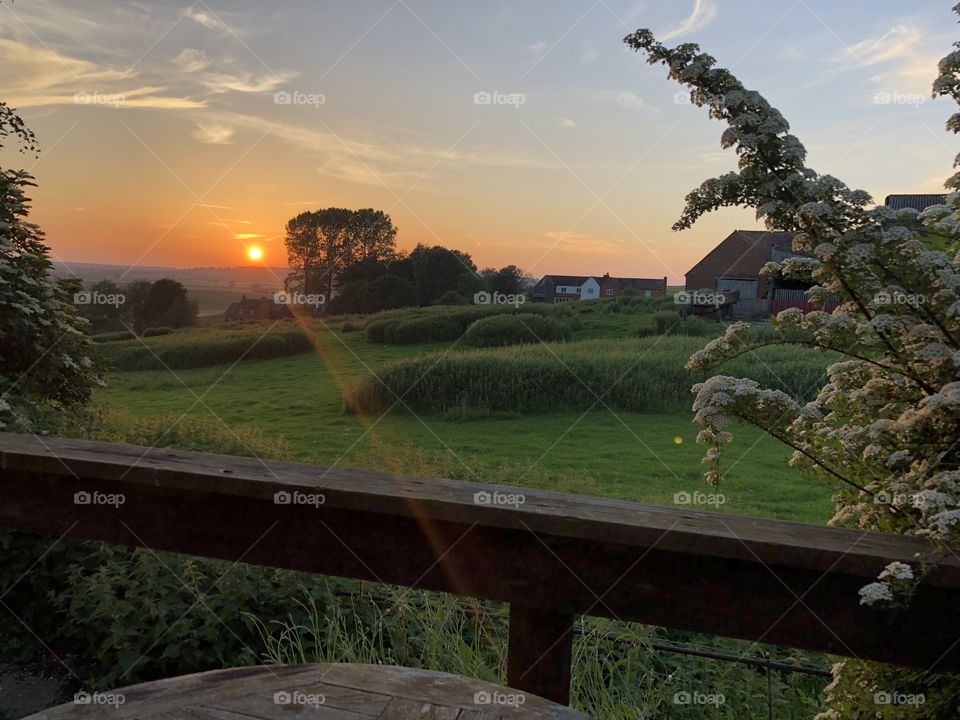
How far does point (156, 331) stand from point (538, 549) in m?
10.6

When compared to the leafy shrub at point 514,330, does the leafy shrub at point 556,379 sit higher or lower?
lower

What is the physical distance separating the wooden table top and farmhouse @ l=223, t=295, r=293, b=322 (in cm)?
839

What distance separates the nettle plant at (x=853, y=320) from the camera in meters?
1.47

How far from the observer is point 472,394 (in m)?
10.4

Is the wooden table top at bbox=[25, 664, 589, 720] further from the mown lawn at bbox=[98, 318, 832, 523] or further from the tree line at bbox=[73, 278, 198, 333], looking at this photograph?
the tree line at bbox=[73, 278, 198, 333]

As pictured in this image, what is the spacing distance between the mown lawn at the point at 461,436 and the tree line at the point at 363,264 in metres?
1.62

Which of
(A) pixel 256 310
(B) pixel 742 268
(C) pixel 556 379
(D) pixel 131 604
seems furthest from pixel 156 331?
(B) pixel 742 268

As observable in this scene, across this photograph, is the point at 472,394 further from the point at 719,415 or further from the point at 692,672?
the point at 719,415

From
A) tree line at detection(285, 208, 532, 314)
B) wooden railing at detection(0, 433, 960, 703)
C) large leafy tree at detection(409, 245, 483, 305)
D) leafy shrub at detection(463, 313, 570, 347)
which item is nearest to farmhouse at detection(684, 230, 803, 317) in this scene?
leafy shrub at detection(463, 313, 570, 347)

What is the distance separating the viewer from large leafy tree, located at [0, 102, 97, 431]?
5.01 m

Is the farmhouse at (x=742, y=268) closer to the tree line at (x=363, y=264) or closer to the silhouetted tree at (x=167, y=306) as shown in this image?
the tree line at (x=363, y=264)

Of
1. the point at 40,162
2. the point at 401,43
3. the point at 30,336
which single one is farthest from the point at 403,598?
the point at 40,162

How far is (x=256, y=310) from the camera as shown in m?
9.96

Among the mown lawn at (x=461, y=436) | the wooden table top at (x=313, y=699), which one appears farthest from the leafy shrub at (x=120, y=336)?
the wooden table top at (x=313, y=699)
